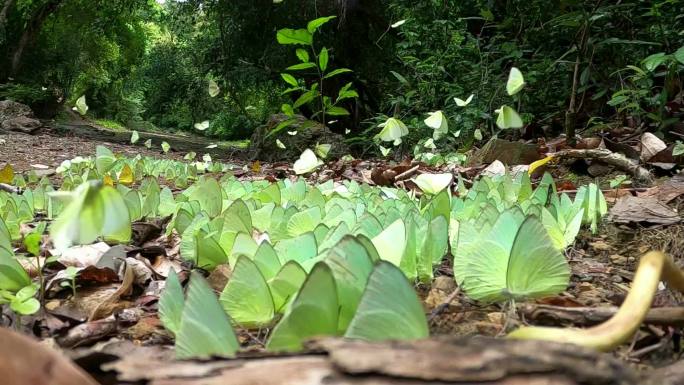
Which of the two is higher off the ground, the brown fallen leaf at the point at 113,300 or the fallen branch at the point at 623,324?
the fallen branch at the point at 623,324

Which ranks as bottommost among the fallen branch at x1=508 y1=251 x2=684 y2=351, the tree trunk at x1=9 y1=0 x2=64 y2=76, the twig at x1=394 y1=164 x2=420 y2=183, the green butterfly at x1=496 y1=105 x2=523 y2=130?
the twig at x1=394 y1=164 x2=420 y2=183

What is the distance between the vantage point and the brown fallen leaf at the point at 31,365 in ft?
1.16

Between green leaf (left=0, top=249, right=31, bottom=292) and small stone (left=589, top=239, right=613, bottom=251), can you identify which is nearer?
green leaf (left=0, top=249, right=31, bottom=292)

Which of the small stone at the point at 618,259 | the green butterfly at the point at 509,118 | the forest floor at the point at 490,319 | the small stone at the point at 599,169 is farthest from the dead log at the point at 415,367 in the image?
the small stone at the point at 599,169

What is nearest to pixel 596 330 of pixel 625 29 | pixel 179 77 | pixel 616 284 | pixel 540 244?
pixel 540 244

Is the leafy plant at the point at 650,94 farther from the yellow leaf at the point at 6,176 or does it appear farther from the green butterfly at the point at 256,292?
the yellow leaf at the point at 6,176

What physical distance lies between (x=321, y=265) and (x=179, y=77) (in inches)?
748

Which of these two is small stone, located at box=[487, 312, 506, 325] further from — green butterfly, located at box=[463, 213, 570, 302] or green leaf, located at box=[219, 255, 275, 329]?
green leaf, located at box=[219, 255, 275, 329]

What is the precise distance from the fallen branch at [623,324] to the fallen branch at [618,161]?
1.87 m

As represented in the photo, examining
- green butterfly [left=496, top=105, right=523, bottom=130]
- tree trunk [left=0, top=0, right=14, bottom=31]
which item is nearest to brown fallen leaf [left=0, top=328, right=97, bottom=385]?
green butterfly [left=496, top=105, right=523, bottom=130]

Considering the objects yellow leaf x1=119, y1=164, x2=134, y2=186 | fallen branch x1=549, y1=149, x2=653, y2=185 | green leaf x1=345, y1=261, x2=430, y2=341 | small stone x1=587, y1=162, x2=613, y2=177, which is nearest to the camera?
green leaf x1=345, y1=261, x2=430, y2=341

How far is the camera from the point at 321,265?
0.53 m

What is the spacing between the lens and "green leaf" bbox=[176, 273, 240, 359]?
53 centimetres

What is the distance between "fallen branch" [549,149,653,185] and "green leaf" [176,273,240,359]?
206cm
